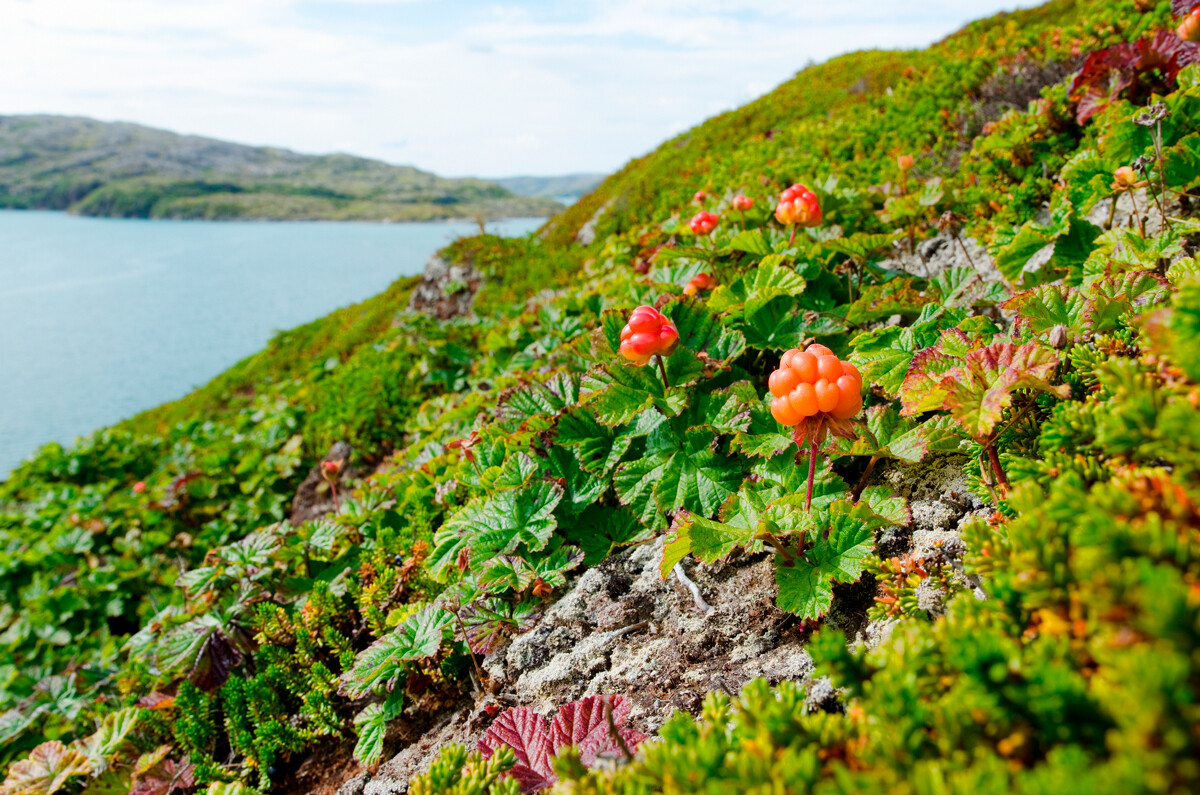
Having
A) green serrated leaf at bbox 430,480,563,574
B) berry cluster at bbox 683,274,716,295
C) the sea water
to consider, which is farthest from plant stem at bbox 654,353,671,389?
the sea water

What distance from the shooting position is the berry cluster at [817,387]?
1.49 meters

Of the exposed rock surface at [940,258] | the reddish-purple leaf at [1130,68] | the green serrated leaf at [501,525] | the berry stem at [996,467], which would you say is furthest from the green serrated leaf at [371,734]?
the reddish-purple leaf at [1130,68]

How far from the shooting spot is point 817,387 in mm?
1493

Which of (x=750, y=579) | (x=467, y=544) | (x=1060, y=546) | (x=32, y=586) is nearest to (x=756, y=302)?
(x=750, y=579)

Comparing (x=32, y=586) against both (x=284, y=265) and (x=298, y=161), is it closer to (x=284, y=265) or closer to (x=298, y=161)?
(x=284, y=265)

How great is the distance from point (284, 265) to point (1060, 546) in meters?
37.8

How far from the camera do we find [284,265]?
33.3 m

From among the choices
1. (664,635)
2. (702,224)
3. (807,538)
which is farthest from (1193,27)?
(664,635)

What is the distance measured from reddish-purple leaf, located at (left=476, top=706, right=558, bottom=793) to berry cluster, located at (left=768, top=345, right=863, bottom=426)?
0.99 metres

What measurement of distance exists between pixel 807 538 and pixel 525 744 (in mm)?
910

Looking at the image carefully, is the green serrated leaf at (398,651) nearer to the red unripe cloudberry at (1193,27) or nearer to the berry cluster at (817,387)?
the berry cluster at (817,387)

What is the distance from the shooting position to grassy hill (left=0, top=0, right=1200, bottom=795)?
734mm

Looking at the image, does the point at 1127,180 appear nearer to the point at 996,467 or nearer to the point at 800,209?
the point at 800,209

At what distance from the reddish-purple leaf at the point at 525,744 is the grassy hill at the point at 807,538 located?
1 centimetres
